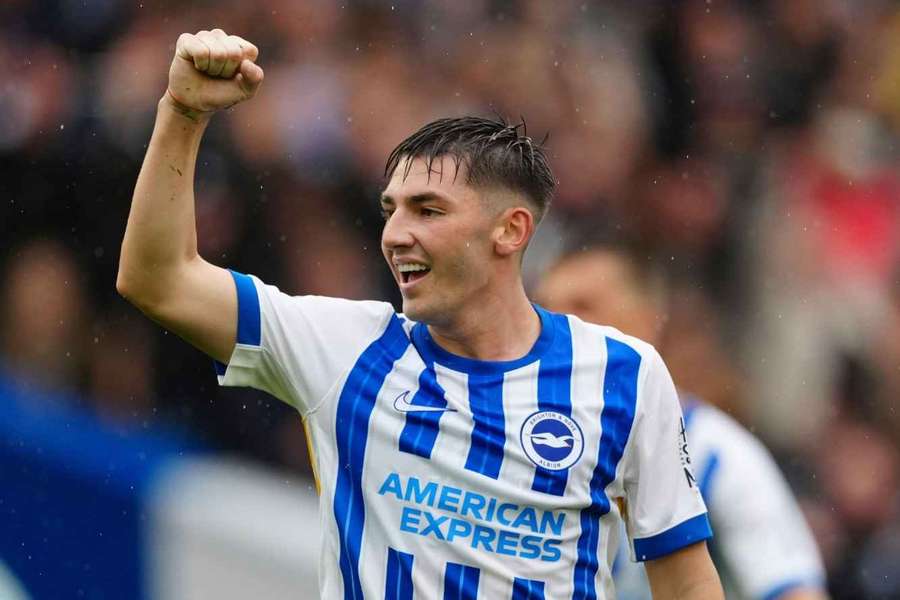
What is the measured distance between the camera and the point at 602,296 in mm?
4305

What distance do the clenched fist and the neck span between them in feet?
2.19

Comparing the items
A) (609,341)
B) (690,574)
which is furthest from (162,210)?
(690,574)

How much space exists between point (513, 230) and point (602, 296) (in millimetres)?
1126

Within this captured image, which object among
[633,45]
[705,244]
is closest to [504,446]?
[705,244]

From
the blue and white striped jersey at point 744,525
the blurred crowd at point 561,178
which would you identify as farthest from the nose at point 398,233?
the blurred crowd at point 561,178

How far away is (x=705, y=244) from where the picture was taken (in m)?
6.70

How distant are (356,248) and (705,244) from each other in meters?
1.56

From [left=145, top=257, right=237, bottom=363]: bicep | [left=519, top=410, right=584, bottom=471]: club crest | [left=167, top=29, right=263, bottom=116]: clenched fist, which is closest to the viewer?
[left=167, top=29, right=263, bottom=116]: clenched fist

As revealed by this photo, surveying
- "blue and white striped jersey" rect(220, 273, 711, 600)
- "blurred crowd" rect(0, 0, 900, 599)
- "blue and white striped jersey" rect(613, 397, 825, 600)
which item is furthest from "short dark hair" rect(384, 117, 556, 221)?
"blurred crowd" rect(0, 0, 900, 599)

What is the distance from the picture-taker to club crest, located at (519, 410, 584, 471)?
3.03 metres

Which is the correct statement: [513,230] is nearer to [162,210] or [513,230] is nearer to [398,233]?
[398,233]

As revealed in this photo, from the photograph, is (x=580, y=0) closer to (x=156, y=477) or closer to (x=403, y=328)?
(x=156, y=477)

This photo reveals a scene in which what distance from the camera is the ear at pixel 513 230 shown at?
319 cm

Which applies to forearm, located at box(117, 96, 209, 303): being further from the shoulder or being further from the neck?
the shoulder
